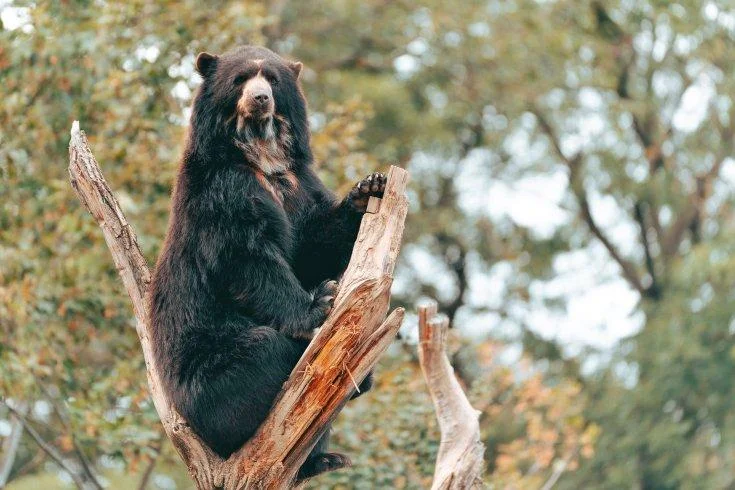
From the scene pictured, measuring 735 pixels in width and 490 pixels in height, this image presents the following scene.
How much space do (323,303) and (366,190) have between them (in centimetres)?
59

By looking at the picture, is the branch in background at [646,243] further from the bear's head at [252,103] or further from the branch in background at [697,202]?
the bear's head at [252,103]

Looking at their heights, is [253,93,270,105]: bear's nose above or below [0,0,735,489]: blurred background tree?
above

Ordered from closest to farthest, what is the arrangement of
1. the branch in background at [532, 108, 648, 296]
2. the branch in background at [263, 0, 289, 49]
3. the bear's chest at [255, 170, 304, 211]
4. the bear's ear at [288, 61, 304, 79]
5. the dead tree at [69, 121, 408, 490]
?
the dead tree at [69, 121, 408, 490] < the bear's chest at [255, 170, 304, 211] < the bear's ear at [288, 61, 304, 79] < the branch in background at [263, 0, 289, 49] < the branch in background at [532, 108, 648, 296]

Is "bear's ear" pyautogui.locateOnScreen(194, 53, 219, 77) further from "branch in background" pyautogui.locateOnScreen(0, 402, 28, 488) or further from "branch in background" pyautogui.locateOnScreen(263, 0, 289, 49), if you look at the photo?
"branch in background" pyautogui.locateOnScreen(263, 0, 289, 49)

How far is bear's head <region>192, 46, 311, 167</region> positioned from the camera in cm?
632

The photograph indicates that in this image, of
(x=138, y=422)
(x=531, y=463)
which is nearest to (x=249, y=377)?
(x=138, y=422)

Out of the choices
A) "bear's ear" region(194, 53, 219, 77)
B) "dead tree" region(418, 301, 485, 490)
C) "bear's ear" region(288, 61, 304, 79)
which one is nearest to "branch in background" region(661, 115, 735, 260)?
"dead tree" region(418, 301, 485, 490)

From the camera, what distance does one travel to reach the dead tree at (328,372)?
208 inches

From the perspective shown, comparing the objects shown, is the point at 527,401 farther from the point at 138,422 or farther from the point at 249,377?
the point at 249,377

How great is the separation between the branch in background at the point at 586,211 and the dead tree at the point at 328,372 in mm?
13408

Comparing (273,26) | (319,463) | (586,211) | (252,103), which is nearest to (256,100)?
(252,103)

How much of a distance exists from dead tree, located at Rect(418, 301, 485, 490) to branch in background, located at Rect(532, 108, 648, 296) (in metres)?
12.0

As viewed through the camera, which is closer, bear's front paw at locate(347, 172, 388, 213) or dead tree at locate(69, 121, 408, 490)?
dead tree at locate(69, 121, 408, 490)

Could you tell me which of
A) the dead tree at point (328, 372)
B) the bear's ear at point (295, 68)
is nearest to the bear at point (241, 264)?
the dead tree at point (328, 372)
